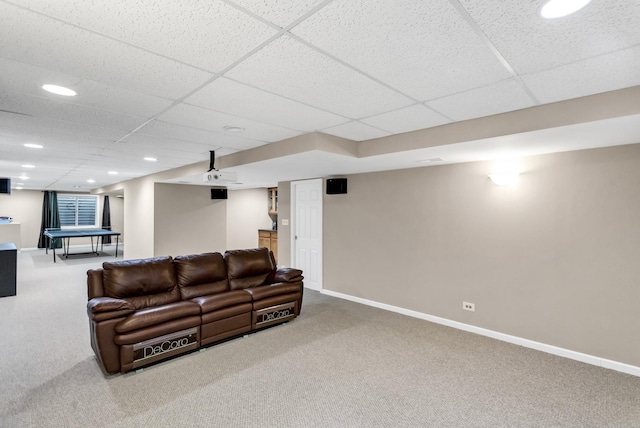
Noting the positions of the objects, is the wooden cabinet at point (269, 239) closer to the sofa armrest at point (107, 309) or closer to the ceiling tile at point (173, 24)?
the sofa armrest at point (107, 309)

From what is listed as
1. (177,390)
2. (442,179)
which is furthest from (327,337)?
(442,179)

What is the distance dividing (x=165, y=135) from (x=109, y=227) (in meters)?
12.0

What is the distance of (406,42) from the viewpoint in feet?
5.05

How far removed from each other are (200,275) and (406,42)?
343 centimetres

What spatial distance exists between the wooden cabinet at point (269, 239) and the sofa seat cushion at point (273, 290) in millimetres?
4178

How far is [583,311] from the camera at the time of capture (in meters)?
3.09

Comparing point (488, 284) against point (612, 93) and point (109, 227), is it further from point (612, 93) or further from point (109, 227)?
point (109, 227)

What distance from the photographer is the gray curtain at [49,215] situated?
1154 cm

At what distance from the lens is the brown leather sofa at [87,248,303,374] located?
9.01 ft

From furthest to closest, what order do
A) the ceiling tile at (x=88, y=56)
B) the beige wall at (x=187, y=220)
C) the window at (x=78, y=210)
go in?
1. the window at (x=78, y=210)
2. the beige wall at (x=187, y=220)
3. the ceiling tile at (x=88, y=56)

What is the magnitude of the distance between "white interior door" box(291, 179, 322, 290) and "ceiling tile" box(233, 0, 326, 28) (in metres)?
4.23

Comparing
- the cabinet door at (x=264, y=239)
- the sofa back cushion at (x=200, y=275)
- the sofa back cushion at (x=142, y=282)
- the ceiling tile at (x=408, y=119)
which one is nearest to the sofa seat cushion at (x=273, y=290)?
the sofa back cushion at (x=200, y=275)

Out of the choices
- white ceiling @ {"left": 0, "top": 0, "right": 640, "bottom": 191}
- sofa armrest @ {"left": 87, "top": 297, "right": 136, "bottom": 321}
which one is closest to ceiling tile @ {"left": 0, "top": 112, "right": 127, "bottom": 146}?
white ceiling @ {"left": 0, "top": 0, "right": 640, "bottom": 191}

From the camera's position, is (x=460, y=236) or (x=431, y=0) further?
(x=460, y=236)
